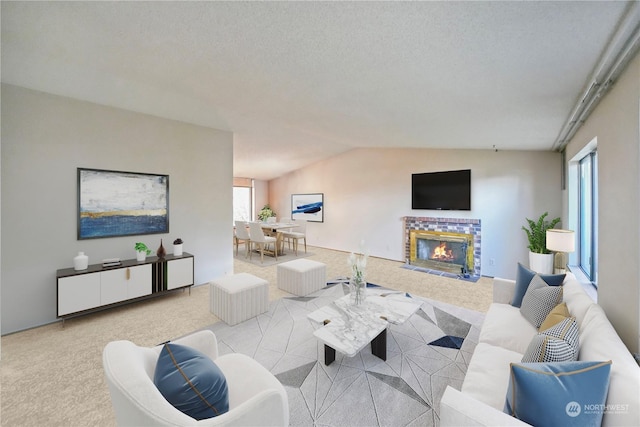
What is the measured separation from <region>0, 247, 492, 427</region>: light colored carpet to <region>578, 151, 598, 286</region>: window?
1198 mm

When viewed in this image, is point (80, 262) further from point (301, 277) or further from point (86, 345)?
point (301, 277)

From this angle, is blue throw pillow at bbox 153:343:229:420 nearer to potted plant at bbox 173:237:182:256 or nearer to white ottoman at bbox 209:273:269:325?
white ottoman at bbox 209:273:269:325

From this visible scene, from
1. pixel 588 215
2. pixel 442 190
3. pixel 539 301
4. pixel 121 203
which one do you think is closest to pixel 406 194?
pixel 442 190

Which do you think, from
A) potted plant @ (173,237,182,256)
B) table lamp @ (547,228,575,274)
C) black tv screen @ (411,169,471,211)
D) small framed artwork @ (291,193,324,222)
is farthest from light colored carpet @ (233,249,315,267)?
table lamp @ (547,228,575,274)

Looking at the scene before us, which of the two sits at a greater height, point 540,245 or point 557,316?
point 540,245

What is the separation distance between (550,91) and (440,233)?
3609 millimetres

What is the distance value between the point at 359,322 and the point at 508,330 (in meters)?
1.15

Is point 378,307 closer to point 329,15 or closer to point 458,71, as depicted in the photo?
point 458,71

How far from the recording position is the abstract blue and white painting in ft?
10.1

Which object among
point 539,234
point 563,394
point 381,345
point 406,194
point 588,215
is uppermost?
point 406,194

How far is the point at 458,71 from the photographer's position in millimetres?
1795

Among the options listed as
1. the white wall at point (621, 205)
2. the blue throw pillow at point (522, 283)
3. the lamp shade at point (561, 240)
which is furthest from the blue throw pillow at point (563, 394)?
the lamp shade at point (561, 240)

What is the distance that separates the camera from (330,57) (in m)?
1.84

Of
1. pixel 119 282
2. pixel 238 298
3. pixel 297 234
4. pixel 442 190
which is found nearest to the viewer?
pixel 238 298
